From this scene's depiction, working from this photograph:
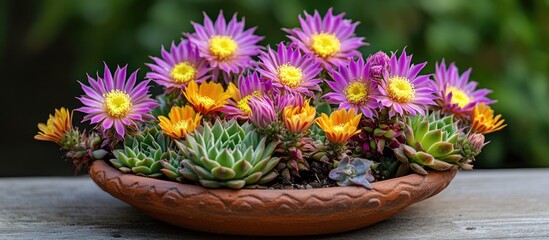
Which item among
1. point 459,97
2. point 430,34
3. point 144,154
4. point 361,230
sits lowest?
point 361,230

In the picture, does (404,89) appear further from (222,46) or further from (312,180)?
(222,46)

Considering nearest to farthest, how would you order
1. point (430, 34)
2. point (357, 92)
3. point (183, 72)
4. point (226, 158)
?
point (226, 158) < point (357, 92) < point (183, 72) < point (430, 34)

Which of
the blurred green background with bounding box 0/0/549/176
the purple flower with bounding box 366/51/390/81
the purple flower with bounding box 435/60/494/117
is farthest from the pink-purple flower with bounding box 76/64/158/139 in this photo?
the blurred green background with bounding box 0/0/549/176

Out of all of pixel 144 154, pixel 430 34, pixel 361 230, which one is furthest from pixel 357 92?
pixel 430 34

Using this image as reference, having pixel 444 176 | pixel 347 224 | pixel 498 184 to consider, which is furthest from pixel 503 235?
pixel 498 184

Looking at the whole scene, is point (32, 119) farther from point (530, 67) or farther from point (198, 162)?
point (198, 162)

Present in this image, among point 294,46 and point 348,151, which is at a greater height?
point 294,46
